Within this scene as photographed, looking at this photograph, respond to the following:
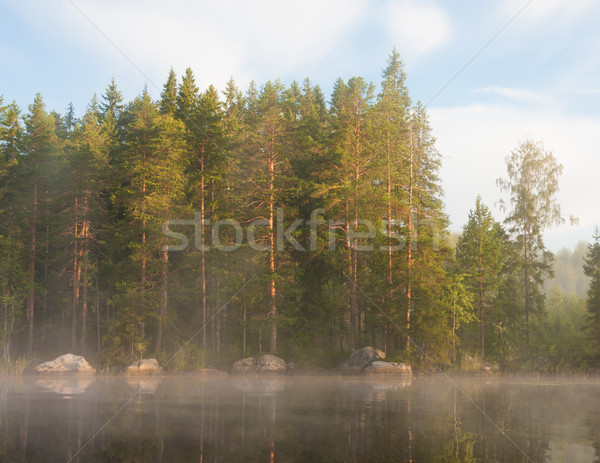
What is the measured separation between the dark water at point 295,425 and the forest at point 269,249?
13359 mm

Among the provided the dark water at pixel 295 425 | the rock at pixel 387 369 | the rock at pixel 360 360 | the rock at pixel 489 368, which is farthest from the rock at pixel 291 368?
the rock at pixel 489 368

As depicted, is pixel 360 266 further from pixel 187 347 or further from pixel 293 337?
pixel 187 347

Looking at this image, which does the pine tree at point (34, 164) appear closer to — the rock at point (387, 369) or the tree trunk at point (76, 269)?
the tree trunk at point (76, 269)

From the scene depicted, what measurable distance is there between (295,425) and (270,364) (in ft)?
67.3

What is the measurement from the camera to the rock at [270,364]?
33438mm

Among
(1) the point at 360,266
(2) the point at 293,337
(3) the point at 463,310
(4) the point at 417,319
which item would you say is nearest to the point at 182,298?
(2) the point at 293,337

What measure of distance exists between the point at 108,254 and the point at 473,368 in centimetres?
2834

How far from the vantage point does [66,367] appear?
3341 centimetres

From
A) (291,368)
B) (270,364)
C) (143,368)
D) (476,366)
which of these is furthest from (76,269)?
(476,366)

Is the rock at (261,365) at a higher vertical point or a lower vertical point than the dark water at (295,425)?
lower

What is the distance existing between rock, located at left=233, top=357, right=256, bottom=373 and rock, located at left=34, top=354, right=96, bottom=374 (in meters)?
8.82

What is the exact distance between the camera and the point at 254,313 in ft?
125

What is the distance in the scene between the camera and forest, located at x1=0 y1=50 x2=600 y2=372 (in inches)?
1391

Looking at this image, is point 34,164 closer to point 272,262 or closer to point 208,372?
point 272,262
